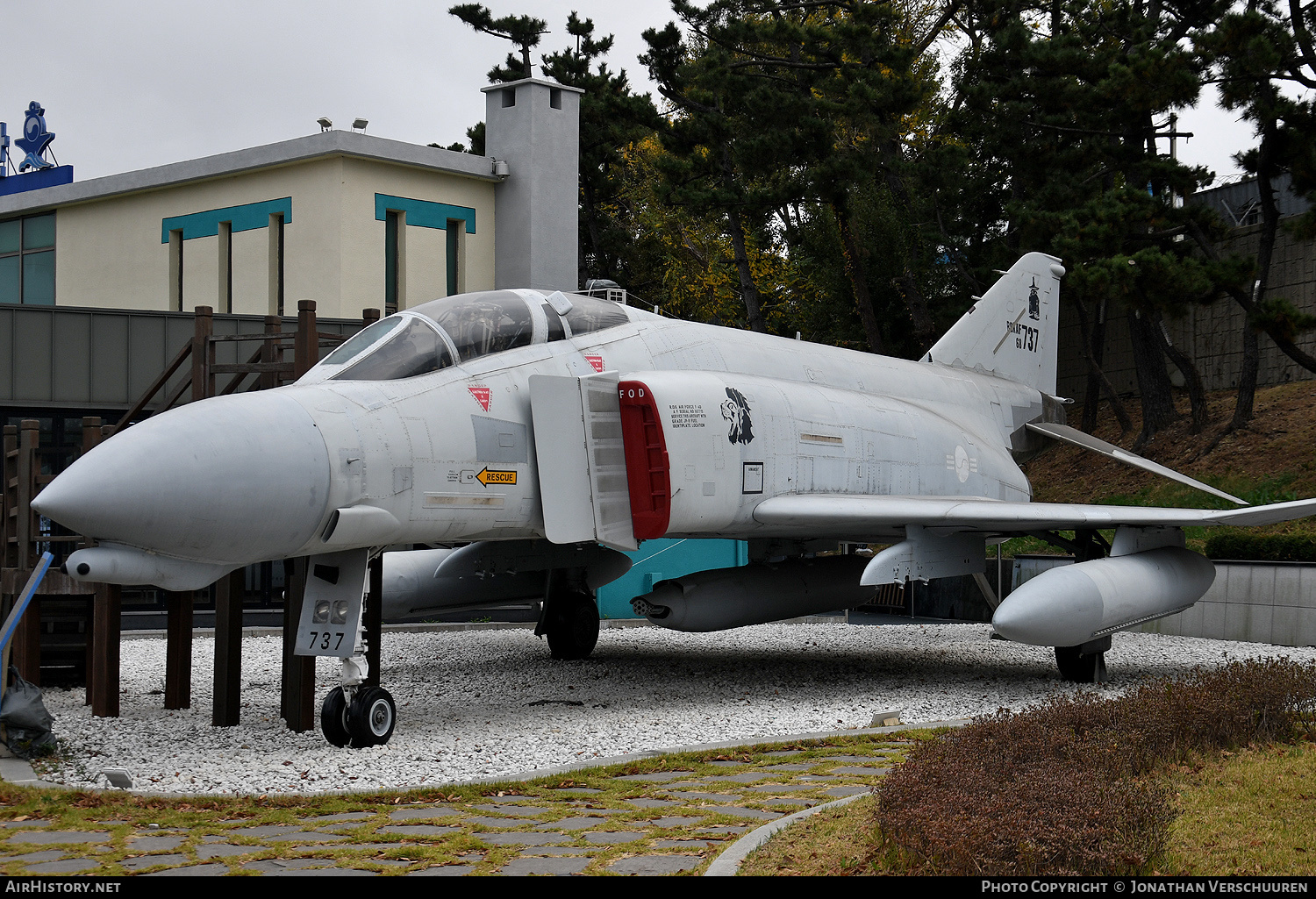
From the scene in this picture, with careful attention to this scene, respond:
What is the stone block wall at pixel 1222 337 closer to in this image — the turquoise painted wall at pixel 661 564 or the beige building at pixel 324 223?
the turquoise painted wall at pixel 661 564

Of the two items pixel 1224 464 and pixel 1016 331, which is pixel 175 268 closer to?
pixel 1016 331

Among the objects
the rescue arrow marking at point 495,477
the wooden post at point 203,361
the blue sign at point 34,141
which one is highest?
the blue sign at point 34,141

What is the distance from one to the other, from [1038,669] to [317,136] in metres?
15.6

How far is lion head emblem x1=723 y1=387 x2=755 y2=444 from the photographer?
10.6 meters

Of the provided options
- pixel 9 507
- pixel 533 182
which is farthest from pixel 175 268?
pixel 9 507

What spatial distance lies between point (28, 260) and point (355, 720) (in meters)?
22.6

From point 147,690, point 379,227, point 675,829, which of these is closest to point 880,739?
point 675,829

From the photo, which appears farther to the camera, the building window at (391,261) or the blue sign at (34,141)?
the blue sign at (34,141)

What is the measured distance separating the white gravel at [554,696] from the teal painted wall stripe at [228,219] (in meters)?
9.82

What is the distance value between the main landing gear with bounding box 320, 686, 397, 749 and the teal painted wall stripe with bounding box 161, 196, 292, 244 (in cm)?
1591

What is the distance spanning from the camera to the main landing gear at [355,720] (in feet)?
26.8

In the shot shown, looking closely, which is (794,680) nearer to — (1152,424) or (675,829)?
(675,829)

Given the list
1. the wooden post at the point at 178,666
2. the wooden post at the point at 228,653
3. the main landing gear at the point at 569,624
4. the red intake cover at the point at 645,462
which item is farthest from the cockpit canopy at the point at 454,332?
the main landing gear at the point at 569,624
